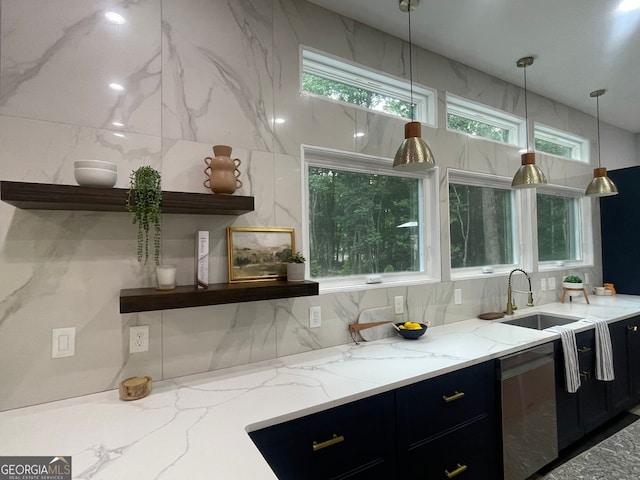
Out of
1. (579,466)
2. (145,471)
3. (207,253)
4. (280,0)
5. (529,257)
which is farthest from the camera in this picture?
(529,257)

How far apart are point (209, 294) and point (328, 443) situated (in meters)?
0.80

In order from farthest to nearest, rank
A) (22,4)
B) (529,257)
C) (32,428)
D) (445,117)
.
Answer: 1. (529,257)
2. (445,117)
3. (22,4)
4. (32,428)

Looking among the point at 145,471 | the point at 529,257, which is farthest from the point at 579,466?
the point at 529,257

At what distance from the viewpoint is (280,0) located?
188 cm

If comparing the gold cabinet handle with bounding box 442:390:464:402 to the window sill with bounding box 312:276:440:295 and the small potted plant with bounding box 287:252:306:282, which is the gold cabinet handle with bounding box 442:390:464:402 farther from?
the small potted plant with bounding box 287:252:306:282

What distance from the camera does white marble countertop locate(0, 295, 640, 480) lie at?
942 mm

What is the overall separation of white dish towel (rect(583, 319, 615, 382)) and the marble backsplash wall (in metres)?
1.72

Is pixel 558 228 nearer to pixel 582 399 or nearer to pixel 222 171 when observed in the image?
pixel 582 399

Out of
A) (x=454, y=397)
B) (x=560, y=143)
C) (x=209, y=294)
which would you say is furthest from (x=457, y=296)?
(x=560, y=143)

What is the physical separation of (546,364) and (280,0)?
113 inches

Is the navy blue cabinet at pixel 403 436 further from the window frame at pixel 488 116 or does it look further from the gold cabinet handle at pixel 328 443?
the window frame at pixel 488 116

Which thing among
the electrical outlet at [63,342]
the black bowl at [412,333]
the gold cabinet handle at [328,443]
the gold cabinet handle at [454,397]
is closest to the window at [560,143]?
the black bowl at [412,333]

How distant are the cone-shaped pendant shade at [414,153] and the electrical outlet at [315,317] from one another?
38.8 inches

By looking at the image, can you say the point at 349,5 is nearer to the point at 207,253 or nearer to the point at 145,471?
the point at 207,253
